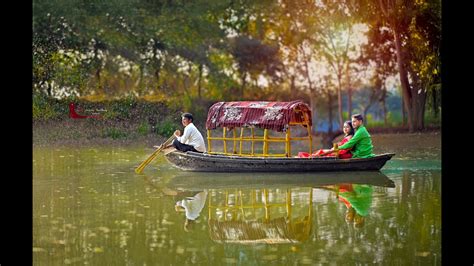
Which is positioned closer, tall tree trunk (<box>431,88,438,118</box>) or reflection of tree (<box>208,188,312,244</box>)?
reflection of tree (<box>208,188,312,244</box>)

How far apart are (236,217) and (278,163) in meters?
2.60

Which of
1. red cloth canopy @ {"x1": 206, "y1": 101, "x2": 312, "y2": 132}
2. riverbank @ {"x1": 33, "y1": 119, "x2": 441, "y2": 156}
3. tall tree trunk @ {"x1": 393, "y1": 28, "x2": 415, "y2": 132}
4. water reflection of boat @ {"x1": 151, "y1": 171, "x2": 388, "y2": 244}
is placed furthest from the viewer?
riverbank @ {"x1": 33, "y1": 119, "x2": 441, "y2": 156}

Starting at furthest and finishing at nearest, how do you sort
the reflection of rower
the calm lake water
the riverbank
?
the riverbank
the reflection of rower
the calm lake water

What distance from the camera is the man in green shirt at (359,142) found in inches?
347

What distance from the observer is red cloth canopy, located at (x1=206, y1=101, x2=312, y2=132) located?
9.15 meters

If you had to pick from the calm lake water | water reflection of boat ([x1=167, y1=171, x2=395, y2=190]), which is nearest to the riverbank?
the calm lake water

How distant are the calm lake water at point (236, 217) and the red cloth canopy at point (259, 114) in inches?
28.3

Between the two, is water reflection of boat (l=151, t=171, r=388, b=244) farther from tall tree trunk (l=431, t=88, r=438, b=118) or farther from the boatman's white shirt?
tall tree trunk (l=431, t=88, r=438, b=118)

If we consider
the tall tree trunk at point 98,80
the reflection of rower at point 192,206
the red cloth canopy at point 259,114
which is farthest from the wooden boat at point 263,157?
the tall tree trunk at point 98,80

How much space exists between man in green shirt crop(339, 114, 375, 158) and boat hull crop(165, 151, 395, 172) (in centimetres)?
11

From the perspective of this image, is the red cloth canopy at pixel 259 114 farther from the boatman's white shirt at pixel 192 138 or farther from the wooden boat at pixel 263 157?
the boatman's white shirt at pixel 192 138
